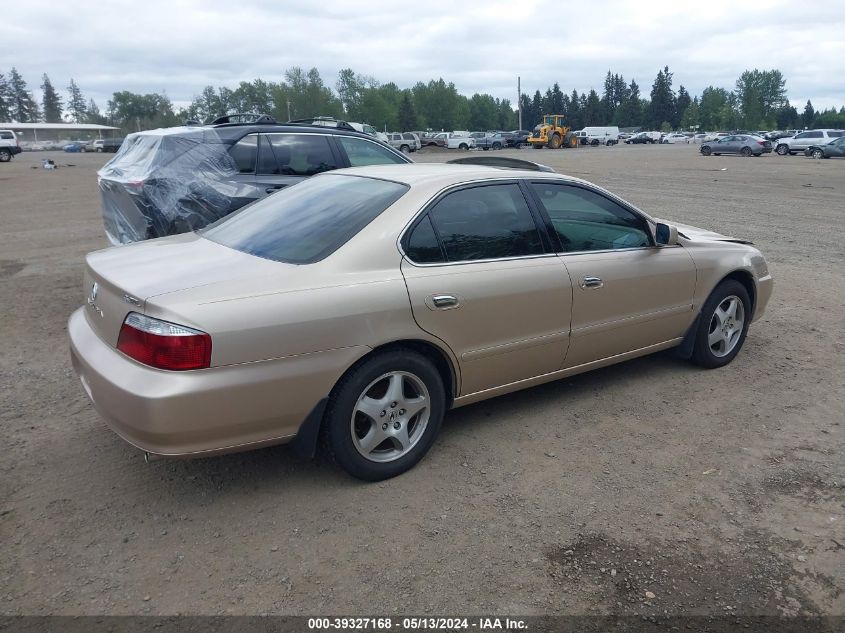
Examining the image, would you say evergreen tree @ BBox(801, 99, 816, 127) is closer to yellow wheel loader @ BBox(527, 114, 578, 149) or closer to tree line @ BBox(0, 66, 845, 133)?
tree line @ BBox(0, 66, 845, 133)

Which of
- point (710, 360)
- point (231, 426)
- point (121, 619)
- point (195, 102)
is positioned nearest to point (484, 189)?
point (231, 426)

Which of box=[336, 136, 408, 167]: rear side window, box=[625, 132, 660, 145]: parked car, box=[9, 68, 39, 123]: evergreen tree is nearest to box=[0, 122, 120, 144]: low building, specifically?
box=[9, 68, 39, 123]: evergreen tree

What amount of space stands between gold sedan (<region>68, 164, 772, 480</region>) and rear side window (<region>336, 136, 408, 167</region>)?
3636 millimetres

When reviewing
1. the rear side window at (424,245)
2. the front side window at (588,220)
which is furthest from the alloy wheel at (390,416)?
the front side window at (588,220)

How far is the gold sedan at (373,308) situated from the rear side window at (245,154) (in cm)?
305

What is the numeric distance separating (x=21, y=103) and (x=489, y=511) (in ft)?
588

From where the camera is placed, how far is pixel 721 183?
2027 cm

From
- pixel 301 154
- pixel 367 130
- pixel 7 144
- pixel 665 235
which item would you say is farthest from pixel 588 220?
pixel 7 144

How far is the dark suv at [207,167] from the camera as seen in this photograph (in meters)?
6.44

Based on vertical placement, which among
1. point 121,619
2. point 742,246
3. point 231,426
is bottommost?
point 121,619

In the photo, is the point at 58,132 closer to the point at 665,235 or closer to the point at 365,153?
the point at 365,153

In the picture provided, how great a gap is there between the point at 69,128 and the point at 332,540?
435ft

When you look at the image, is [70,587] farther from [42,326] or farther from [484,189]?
[42,326]

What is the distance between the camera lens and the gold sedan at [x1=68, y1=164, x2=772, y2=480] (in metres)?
2.84
